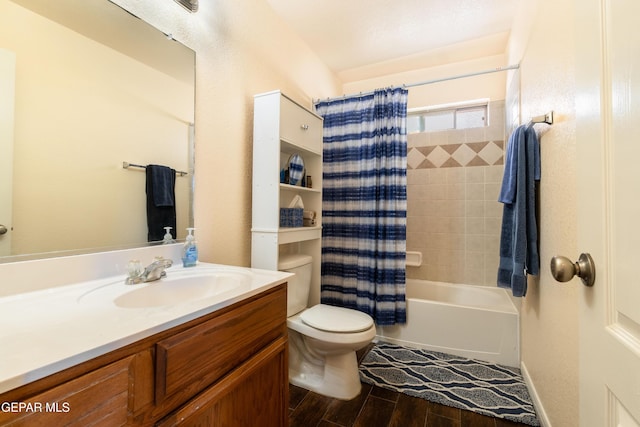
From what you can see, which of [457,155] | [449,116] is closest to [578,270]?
[457,155]

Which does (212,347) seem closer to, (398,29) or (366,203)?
(366,203)

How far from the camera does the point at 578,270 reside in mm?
557

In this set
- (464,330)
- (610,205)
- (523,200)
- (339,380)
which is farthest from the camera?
(464,330)

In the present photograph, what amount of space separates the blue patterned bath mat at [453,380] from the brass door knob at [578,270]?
4.42 feet

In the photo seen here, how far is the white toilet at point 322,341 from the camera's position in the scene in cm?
153

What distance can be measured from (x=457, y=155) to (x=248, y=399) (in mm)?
2626

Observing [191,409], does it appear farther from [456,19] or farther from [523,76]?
[456,19]

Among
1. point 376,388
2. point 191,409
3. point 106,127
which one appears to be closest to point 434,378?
point 376,388

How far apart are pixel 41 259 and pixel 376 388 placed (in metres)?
1.73

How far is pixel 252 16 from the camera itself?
1764mm

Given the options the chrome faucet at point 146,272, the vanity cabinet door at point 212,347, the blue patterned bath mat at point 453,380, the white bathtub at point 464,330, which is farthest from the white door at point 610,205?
the white bathtub at point 464,330

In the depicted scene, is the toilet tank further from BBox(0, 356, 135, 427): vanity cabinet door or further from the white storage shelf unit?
BBox(0, 356, 135, 427): vanity cabinet door

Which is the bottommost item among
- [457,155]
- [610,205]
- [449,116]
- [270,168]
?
[610,205]

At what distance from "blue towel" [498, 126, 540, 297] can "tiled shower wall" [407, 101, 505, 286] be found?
1076mm
